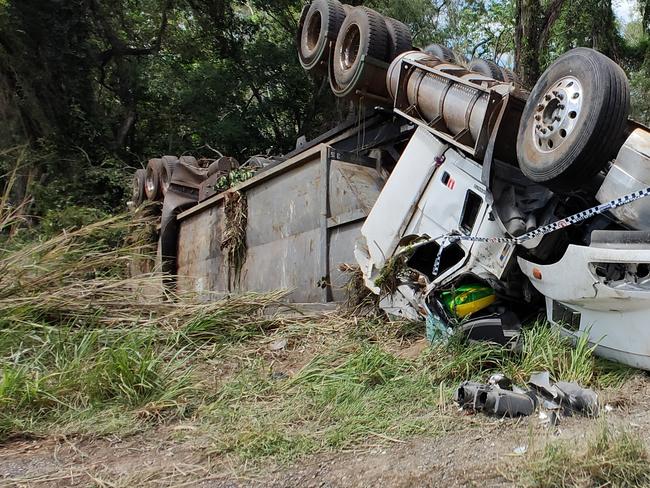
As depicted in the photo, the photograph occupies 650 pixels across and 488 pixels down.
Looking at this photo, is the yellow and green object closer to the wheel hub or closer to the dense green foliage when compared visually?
the wheel hub

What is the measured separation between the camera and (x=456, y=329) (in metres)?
3.41

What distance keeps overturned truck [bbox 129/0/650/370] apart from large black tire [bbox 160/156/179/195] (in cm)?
220

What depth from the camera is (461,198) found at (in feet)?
12.4

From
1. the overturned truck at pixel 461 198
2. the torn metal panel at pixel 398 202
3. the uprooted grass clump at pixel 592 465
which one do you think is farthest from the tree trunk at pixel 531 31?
the uprooted grass clump at pixel 592 465

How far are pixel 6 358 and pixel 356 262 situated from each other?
2686mm

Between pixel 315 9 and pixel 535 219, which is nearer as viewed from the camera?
pixel 535 219

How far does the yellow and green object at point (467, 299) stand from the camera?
3622 mm

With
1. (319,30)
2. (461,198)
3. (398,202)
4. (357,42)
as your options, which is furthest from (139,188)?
(461,198)

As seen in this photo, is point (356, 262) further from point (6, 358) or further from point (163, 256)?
point (163, 256)

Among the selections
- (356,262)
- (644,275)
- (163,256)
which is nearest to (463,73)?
(356,262)

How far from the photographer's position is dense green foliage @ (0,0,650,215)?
41.5 ft

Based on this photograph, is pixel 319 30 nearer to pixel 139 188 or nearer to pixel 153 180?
pixel 153 180

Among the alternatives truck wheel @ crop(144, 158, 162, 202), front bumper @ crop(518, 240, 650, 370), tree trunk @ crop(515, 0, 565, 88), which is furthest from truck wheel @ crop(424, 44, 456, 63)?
truck wheel @ crop(144, 158, 162, 202)

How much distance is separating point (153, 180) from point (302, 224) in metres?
4.37
